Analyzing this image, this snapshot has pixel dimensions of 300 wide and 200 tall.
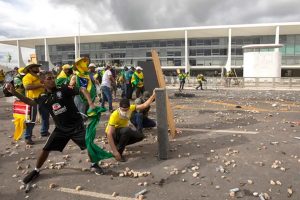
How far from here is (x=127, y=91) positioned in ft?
47.3

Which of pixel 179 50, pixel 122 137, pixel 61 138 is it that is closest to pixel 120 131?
pixel 122 137

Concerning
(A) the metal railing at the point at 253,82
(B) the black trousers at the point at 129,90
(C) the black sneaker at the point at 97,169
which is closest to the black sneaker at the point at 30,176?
(C) the black sneaker at the point at 97,169

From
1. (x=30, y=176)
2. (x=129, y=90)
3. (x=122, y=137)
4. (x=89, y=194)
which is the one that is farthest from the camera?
(x=129, y=90)

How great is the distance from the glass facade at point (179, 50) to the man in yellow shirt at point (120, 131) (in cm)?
5541

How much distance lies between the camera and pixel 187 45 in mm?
59562

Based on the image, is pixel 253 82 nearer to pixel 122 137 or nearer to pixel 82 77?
pixel 82 77

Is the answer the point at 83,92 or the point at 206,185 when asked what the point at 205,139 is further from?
the point at 83,92

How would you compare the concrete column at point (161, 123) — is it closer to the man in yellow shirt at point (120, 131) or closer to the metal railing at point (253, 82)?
the man in yellow shirt at point (120, 131)

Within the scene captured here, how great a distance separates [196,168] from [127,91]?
9516 millimetres

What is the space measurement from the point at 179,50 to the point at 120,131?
5922 centimetres

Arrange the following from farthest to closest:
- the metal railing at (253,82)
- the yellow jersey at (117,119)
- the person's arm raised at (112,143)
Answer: the metal railing at (253,82), the yellow jersey at (117,119), the person's arm raised at (112,143)

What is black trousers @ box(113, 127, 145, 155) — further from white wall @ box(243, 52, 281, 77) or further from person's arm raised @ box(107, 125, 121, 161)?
white wall @ box(243, 52, 281, 77)

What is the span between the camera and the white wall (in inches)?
1351

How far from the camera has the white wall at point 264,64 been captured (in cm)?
3431
